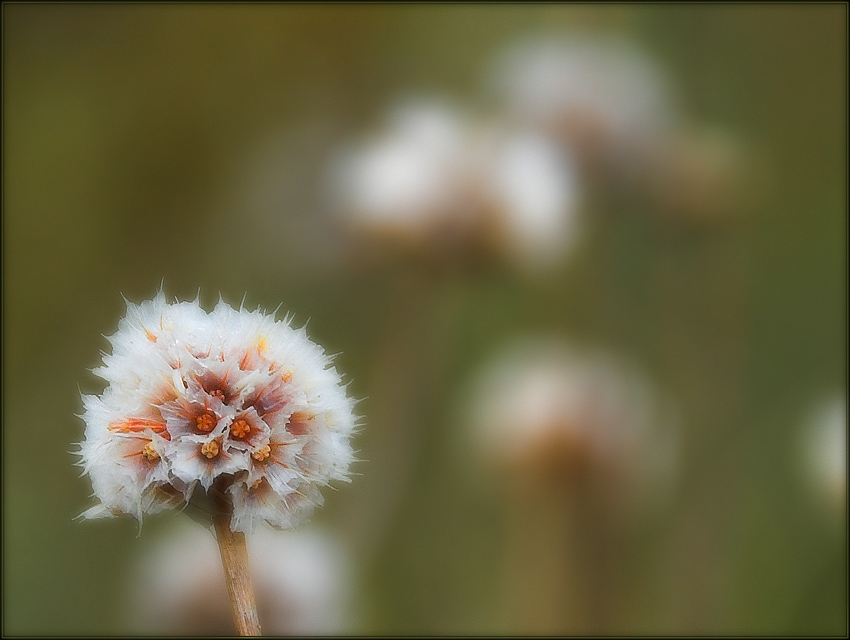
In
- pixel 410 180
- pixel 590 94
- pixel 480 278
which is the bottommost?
pixel 480 278

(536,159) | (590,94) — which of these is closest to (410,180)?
(536,159)

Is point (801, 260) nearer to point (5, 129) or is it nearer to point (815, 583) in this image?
point (815, 583)

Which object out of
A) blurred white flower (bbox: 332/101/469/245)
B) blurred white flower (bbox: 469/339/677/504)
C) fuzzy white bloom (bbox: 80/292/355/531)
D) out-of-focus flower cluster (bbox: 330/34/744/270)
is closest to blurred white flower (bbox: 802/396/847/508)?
blurred white flower (bbox: 469/339/677/504)

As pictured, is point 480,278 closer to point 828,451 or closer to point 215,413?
point 828,451

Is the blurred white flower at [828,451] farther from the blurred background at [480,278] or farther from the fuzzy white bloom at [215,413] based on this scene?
the fuzzy white bloom at [215,413]

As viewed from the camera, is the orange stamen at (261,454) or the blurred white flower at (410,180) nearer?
the orange stamen at (261,454)

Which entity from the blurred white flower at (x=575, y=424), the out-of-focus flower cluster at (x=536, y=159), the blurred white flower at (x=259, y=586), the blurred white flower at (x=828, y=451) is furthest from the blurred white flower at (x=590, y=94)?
the blurred white flower at (x=259, y=586)
